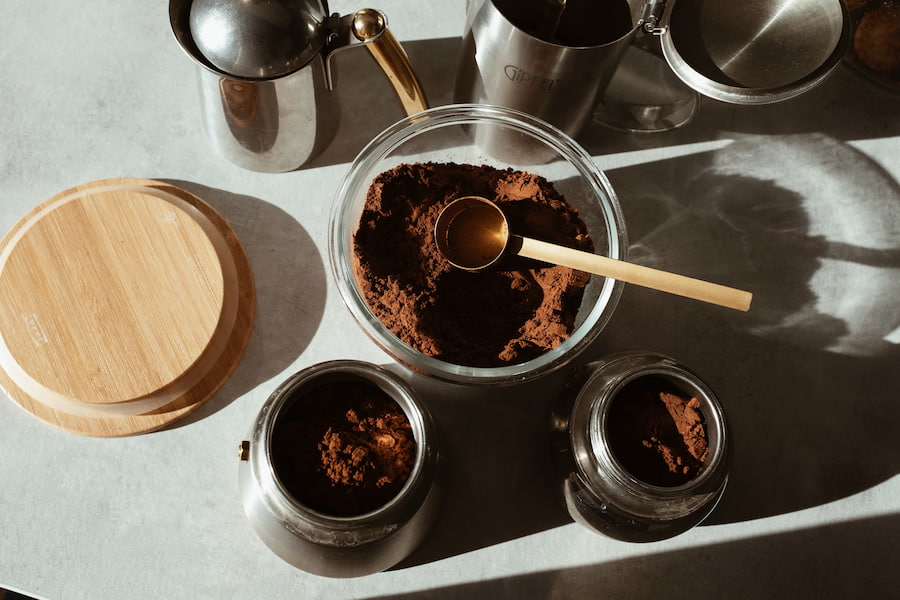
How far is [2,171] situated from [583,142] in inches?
26.6

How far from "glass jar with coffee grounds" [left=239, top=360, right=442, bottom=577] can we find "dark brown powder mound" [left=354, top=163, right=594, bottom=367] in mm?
67

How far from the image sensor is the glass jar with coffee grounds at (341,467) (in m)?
0.56

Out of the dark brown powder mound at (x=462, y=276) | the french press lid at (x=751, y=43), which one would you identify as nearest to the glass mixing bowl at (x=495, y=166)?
the dark brown powder mound at (x=462, y=276)

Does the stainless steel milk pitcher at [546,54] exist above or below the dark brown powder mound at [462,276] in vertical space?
above

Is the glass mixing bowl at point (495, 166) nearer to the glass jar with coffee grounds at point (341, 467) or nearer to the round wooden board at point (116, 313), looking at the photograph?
the glass jar with coffee grounds at point (341, 467)

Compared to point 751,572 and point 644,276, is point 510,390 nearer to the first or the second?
point 644,276

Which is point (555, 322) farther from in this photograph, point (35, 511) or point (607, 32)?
point (35, 511)

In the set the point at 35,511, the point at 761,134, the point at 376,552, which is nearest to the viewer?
the point at 376,552

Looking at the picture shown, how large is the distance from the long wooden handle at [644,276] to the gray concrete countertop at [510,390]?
0.55ft

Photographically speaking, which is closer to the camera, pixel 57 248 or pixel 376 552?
pixel 376 552

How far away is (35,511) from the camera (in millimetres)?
704

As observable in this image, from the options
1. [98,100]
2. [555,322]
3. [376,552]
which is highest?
[98,100]

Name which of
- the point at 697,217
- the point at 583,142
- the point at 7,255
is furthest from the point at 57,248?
the point at 697,217

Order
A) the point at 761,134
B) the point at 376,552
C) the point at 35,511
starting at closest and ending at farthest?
the point at 376,552 < the point at 35,511 < the point at 761,134
